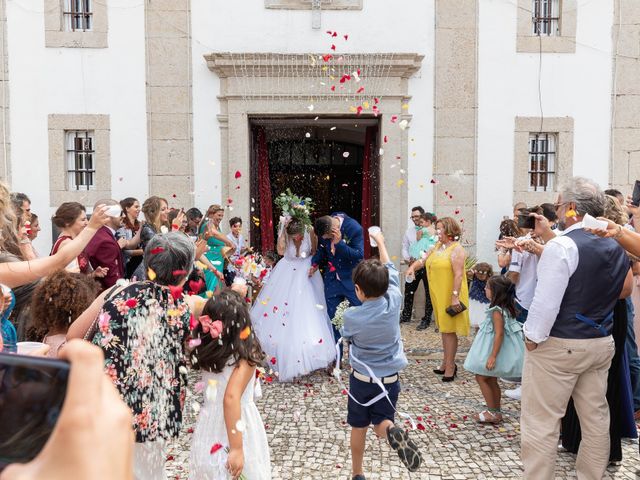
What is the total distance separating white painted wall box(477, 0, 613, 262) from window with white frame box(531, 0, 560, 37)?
1.15 ft

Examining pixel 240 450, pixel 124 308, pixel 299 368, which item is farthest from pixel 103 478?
pixel 299 368

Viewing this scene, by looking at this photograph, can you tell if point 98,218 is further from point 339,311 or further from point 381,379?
point 339,311

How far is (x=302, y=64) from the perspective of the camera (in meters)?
8.77

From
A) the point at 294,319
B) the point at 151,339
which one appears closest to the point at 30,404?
the point at 151,339

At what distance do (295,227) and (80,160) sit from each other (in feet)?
15.5

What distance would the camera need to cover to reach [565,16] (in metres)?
9.09

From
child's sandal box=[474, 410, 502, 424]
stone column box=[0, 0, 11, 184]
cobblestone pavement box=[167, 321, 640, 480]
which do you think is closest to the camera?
cobblestone pavement box=[167, 321, 640, 480]

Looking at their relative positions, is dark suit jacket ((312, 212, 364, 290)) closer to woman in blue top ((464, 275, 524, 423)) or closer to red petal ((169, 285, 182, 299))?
woman in blue top ((464, 275, 524, 423))

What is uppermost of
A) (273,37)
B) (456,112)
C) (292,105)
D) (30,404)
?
(273,37)

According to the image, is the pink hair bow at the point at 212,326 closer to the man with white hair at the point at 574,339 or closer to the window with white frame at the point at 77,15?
the man with white hair at the point at 574,339

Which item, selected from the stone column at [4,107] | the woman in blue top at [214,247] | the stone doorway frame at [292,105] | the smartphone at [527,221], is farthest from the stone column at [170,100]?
the smartphone at [527,221]

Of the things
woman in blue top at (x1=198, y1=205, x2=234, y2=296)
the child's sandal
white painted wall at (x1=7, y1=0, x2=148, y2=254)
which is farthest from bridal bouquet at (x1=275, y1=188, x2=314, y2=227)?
white painted wall at (x1=7, y1=0, x2=148, y2=254)

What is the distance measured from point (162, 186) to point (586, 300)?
727 cm

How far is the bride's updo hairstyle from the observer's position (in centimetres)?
638
